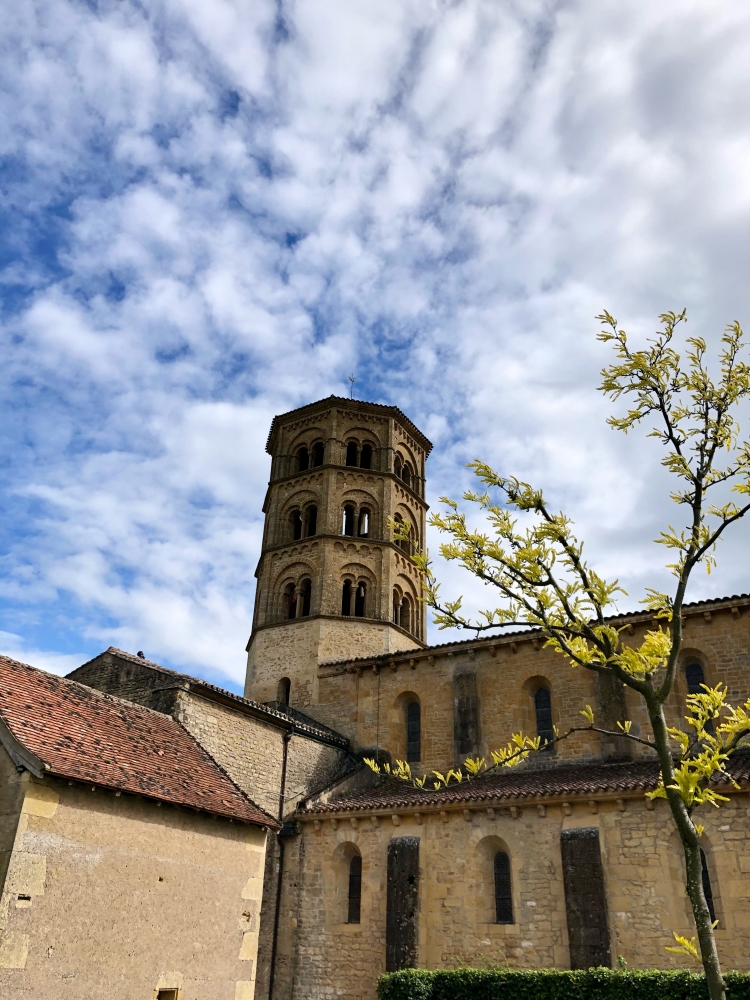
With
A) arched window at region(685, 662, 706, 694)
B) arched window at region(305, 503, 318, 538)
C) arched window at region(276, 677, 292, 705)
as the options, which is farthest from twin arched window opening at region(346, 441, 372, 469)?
arched window at region(685, 662, 706, 694)

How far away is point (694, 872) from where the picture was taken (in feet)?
17.0

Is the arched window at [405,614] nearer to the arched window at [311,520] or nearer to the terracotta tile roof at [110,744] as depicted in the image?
the arched window at [311,520]

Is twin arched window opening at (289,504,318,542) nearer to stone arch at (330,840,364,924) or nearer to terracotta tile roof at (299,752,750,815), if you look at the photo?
terracotta tile roof at (299,752,750,815)

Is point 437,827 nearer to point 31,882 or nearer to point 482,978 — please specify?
point 482,978

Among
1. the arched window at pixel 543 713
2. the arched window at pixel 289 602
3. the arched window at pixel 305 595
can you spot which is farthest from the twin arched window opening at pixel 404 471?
the arched window at pixel 543 713

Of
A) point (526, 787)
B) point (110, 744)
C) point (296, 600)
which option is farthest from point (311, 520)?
point (110, 744)

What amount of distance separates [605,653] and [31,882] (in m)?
8.38

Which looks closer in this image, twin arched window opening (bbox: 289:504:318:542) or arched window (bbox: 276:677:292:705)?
arched window (bbox: 276:677:292:705)

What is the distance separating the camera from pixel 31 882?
9695 millimetres

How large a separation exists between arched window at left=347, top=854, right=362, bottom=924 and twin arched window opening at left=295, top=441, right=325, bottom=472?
48.2 feet

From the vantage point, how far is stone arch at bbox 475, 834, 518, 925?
14.7 metres

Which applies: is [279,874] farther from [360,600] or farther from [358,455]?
[358,455]

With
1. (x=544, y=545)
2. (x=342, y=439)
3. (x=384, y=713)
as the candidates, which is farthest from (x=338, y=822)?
(x=342, y=439)

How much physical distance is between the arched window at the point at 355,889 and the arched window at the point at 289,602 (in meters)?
9.73
